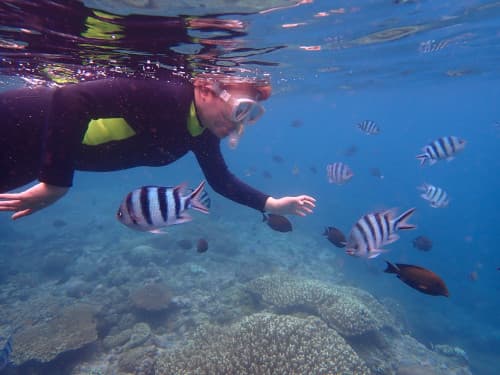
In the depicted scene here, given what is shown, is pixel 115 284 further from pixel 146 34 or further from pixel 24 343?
pixel 146 34

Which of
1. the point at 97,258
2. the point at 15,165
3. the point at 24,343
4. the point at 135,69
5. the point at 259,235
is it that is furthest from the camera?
the point at 259,235

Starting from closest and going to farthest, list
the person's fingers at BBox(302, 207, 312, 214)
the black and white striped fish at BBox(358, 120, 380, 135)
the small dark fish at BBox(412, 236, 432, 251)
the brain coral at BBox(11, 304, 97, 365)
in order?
the person's fingers at BBox(302, 207, 312, 214) < the brain coral at BBox(11, 304, 97, 365) < the small dark fish at BBox(412, 236, 432, 251) < the black and white striped fish at BBox(358, 120, 380, 135)

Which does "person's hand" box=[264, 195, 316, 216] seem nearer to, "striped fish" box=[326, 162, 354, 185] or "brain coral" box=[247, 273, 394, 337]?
"striped fish" box=[326, 162, 354, 185]

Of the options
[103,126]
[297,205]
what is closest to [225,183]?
[297,205]

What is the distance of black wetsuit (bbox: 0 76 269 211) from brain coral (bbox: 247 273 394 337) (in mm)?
8493

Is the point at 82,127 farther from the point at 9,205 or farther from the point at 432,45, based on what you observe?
the point at 432,45

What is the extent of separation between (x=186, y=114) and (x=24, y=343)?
9.65 metres

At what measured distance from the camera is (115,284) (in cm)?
1406

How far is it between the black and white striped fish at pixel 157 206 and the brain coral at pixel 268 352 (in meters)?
5.05

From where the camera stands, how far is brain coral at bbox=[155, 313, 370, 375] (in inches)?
280

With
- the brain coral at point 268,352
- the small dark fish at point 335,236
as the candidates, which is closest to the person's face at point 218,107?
the small dark fish at point 335,236

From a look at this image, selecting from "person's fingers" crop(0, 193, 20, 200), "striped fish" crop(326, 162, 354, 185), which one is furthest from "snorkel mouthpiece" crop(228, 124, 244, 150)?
"striped fish" crop(326, 162, 354, 185)

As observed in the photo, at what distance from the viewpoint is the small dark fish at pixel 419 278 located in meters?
3.64

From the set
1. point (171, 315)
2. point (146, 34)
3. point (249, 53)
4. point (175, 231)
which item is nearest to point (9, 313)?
point (171, 315)
